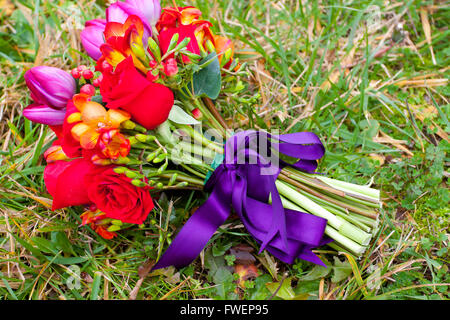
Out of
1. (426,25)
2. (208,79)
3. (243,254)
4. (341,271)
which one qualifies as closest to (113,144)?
(208,79)

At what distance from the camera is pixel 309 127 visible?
5.34 feet

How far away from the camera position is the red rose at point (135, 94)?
1077 millimetres

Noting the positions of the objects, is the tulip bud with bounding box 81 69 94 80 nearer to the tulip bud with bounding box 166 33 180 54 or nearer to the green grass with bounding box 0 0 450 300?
the tulip bud with bounding box 166 33 180 54

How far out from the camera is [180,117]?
49.1 inches

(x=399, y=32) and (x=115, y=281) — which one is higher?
(x=399, y=32)

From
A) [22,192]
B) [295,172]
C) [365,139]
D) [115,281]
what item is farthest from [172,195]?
[365,139]

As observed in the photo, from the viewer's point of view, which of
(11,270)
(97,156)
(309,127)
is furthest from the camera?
(309,127)

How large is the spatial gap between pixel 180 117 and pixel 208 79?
0.16 m

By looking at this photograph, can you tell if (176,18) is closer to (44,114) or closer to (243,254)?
(44,114)

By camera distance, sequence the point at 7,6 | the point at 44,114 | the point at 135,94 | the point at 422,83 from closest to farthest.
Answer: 1. the point at 135,94
2. the point at 44,114
3. the point at 422,83
4. the point at 7,6

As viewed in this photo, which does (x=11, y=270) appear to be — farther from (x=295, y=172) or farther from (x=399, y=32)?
(x=399, y=32)

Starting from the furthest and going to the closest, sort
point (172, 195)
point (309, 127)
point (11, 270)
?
point (309, 127) < point (172, 195) < point (11, 270)

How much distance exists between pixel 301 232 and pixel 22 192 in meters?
1.06

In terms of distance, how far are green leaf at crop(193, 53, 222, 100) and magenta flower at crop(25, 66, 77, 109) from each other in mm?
398
